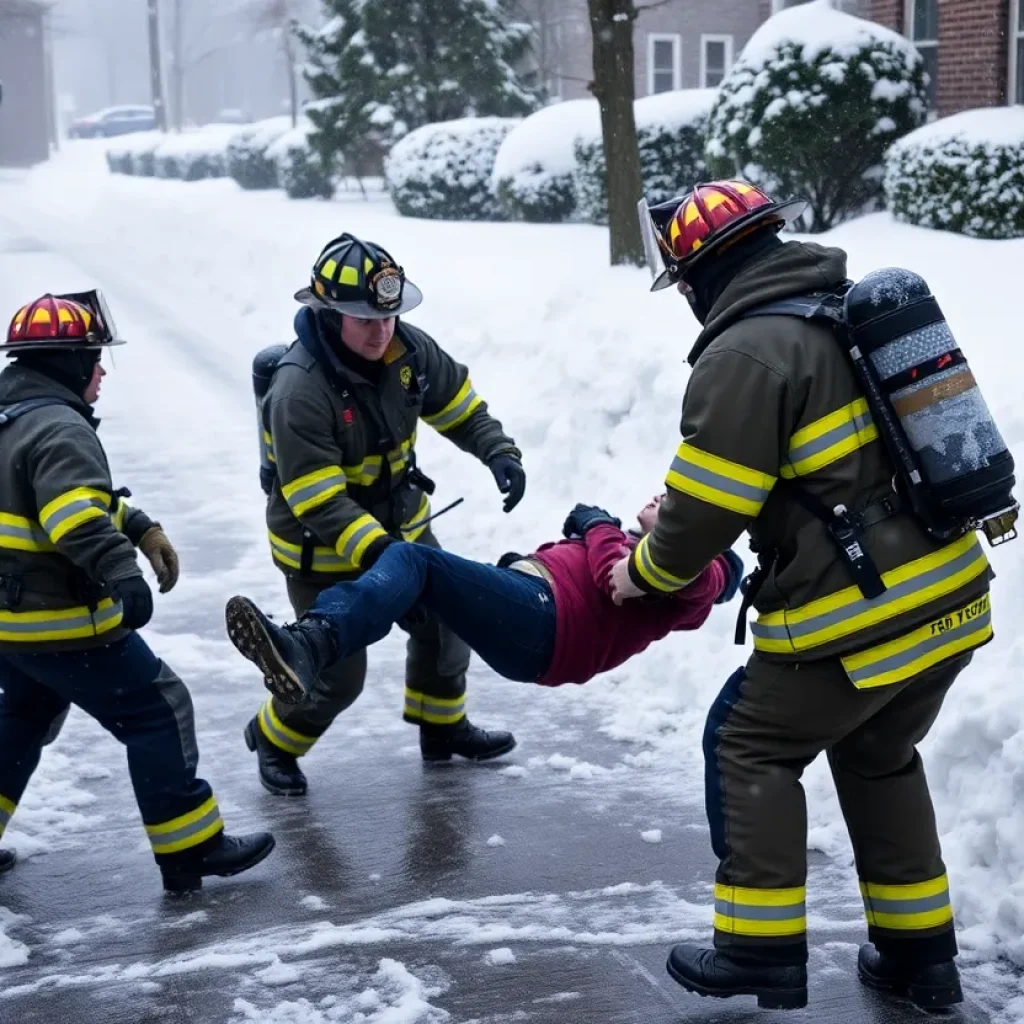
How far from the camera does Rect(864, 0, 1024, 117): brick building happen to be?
14602 mm

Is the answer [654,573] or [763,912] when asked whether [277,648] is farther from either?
[763,912]

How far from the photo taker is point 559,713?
20.5ft

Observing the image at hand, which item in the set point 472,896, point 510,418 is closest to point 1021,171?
point 510,418

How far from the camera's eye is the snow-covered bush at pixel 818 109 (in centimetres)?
1319

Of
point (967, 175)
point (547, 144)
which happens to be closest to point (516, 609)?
point (967, 175)

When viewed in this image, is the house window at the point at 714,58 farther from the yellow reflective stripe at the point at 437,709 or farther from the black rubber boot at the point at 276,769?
the black rubber boot at the point at 276,769

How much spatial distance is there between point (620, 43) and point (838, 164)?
2.61 m

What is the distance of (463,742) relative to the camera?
18.9 ft

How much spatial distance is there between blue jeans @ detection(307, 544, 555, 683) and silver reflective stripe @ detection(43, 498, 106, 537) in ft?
2.45

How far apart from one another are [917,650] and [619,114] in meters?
9.24

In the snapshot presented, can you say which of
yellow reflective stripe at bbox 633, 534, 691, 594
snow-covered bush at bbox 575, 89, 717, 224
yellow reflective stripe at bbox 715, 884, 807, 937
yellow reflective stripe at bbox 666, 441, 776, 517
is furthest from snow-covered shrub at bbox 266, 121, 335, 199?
yellow reflective stripe at bbox 715, 884, 807, 937

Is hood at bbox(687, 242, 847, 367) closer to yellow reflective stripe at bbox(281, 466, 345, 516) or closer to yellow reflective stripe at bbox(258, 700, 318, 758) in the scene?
yellow reflective stripe at bbox(281, 466, 345, 516)

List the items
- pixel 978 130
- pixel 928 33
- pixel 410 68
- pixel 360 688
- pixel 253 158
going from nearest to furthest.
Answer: pixel 360 688, pixel 978 130, pixel 928 33, pixel 410 68, pixel 253 158

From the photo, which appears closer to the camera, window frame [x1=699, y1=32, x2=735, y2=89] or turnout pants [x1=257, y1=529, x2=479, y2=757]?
turnout pants [x1=257, y1=529, x2=479, y2=757]
